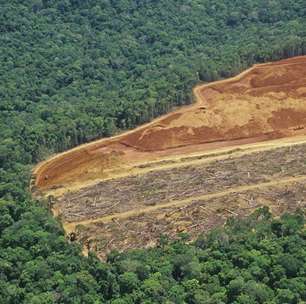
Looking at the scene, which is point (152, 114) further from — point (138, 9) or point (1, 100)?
point (138, 9)

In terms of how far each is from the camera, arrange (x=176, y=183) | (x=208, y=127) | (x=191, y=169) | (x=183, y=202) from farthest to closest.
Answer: (x=208, y=127), (x=191, y=169), (x=176, y=183), (x=183, y=202)

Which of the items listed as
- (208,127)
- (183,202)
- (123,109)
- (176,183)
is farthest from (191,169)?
(123,109)

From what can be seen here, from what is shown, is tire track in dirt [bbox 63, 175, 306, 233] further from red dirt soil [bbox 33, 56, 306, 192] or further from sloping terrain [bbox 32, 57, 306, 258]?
red dirt soil [bbox 33, 56, 306, 192]

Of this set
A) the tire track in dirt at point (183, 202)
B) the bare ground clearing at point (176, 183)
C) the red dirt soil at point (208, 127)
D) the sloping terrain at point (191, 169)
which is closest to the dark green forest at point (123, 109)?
the red dirt soil at point (208, 127)

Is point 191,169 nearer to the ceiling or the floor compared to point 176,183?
nearer to the ceiling

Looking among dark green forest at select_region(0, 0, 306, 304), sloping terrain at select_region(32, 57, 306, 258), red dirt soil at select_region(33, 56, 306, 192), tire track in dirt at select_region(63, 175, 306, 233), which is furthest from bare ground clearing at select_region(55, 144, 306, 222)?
dark green forest at select_region(0, 0, 306, 304)

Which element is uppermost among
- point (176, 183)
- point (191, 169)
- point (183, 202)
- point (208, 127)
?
point (208, 127)

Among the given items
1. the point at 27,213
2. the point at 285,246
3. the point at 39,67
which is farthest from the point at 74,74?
the point at 285,246

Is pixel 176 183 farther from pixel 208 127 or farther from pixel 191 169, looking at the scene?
pixel 208 127

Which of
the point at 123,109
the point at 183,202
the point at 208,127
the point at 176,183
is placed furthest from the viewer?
the point at 123,109
